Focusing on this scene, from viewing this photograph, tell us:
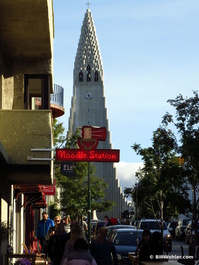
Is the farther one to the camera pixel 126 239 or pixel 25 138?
pixel 126 239

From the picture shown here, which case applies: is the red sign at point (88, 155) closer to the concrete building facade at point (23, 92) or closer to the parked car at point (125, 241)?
the parked car at point (125, 241)

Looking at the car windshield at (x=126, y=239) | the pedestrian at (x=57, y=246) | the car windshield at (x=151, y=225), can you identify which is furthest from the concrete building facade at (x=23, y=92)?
the car windshield at (x=151, y=225)

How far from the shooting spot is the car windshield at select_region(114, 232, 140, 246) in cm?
2548

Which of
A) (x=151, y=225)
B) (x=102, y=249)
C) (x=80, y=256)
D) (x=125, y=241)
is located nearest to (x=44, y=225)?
(x=125, y=241)

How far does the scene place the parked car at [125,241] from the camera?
2425 cm

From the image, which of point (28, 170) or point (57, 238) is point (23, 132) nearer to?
point (28, 170)

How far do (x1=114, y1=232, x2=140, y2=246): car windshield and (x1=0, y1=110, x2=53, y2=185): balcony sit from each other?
9531mm

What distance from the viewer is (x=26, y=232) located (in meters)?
31.0

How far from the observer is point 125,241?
2569 cm

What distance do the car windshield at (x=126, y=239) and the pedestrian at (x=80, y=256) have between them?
1406cm

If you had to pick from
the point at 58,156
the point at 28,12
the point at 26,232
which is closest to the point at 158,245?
the point at 28,12

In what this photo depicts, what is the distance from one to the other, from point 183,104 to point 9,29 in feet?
47.5

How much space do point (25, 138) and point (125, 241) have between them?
413 inches

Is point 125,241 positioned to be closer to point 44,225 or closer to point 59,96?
point 44,225
